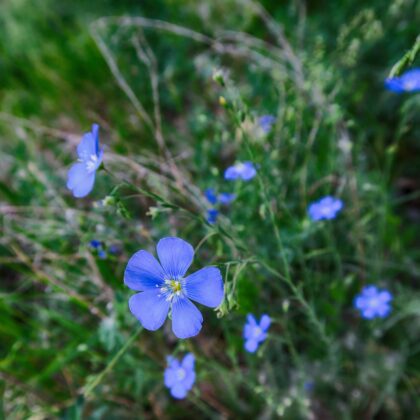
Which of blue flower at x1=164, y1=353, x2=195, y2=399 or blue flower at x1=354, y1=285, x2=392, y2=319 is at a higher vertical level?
blue flower at x1=354, y1=285, x2=392, y2=319

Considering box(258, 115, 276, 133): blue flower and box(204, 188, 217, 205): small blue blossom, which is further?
→ box(258, 115, 276, 133): blue flower

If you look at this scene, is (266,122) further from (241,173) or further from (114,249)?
(114,249)

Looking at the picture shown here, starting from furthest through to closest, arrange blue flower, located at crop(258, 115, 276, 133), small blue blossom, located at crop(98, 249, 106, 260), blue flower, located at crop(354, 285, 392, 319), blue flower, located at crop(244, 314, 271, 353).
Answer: blue flower, located at crop(258, 115, 276, 133), blue flower, located at crop(354, 285, 392, 319), small blue blossom, located at crop(98, 249, 106, 260), blue flower, located at crop(244, 314, 271, 353)

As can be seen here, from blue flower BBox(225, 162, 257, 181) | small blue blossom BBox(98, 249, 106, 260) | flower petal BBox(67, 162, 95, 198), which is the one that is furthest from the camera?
blue flower BBox(225, 162, 257, 181)

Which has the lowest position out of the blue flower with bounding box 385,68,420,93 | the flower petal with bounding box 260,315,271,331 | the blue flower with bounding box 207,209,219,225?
the flower petal with bounding box 260,315,271,331

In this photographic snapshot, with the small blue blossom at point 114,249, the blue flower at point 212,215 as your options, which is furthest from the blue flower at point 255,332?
the small blue blossom at point 114,249

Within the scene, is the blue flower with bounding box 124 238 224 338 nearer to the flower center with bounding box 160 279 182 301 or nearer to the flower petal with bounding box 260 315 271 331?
the flower center with bounding box 160 279 182 301

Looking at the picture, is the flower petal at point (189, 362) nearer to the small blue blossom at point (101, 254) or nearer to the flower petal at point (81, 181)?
the small blue blossom at point (101, 254)

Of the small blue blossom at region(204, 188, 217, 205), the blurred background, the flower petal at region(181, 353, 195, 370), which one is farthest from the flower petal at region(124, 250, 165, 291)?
the small blue blossom at region(204, 188, 217, 205)
